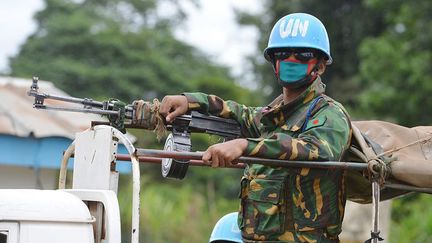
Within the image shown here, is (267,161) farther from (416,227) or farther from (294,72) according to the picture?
(416,227)

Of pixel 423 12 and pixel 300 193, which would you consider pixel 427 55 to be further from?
pixel 300 193

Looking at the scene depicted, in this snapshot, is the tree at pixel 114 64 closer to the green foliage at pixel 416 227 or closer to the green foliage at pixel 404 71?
the green foliage at pixel 404 71

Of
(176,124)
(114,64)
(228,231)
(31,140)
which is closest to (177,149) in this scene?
(176,124)

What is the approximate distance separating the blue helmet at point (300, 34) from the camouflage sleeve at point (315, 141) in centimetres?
35

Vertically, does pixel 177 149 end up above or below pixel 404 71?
below

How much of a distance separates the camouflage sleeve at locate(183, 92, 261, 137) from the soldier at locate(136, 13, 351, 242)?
0.07 m

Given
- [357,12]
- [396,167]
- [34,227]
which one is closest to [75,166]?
[34,227]

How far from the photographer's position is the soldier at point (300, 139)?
4648 millimetres

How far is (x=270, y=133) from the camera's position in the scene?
16.4 feet

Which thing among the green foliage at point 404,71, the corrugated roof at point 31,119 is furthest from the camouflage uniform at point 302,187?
the green foliage at point 404,71

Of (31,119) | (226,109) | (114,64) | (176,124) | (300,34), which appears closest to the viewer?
(300,34)

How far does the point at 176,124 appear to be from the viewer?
16.2ft

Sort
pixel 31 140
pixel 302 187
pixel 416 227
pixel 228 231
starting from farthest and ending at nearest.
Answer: pixel 416 227 < pixel 31 140 < pixel 228 231 < pixel 302 187

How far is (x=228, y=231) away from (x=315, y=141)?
1.10 m
